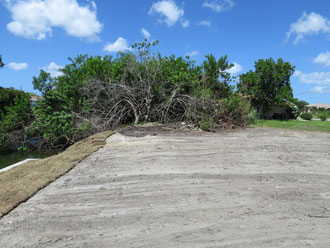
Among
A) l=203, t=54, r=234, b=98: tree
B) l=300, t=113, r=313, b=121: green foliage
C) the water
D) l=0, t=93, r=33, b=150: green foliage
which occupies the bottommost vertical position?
the water

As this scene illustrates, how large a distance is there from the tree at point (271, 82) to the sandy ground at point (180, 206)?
28.3 m

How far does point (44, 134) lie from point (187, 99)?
8052 mm

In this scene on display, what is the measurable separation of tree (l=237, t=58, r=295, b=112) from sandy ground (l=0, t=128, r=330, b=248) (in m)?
28.3

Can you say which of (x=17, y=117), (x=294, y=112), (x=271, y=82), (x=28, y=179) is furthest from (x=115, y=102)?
(x=294, y=112)

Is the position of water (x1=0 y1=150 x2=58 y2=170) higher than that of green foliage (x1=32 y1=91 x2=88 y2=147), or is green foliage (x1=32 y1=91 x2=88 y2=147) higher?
green foliage (x1=32 y1=91 x2=88 y2=147)

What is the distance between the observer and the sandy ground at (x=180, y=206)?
2859 mm

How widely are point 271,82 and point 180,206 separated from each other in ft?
109

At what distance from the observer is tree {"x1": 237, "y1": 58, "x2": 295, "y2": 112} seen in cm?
3259

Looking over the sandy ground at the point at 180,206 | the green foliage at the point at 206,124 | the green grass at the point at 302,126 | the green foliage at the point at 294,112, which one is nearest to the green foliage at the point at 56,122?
the green foliage at the point at 206,124


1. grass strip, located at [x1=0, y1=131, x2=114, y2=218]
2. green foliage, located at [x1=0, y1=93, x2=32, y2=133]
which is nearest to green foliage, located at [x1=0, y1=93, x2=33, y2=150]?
green foliage, located at [x1=0, y1=93, x2=32, y2=133]

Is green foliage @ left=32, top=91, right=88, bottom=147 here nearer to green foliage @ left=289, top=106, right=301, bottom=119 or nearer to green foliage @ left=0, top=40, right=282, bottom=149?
green foliage @ left=0, top=40, right=282, bottom=149

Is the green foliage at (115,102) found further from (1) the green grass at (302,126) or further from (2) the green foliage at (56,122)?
(1) the green grass at (302,126)

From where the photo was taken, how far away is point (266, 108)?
115 feet

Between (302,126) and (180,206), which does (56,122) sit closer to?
(180,206)
